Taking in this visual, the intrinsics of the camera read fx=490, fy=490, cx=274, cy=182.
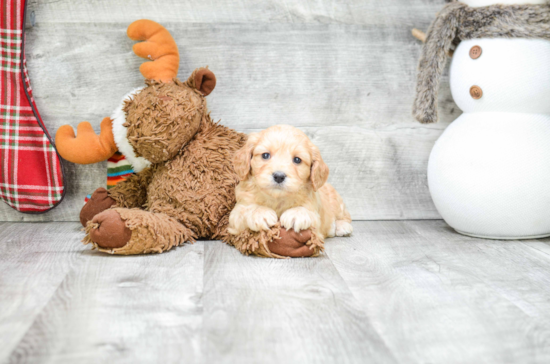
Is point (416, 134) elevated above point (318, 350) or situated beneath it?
elevated above

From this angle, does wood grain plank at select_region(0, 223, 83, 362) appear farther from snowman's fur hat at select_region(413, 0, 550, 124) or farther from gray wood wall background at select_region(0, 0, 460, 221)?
snowman's fur hat at select_region(413, 0, 550, 124)

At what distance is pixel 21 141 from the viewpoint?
66.3 inches

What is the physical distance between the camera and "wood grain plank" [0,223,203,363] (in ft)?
2.67

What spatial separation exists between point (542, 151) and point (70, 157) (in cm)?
153

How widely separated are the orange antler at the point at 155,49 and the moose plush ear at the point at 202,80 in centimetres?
8

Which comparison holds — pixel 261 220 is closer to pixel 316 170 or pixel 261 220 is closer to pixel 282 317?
pixel 316 170

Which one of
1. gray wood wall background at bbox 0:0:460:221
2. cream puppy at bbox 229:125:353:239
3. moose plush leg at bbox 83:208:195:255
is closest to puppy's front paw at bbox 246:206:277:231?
cream puppy at bbox 229:125:353:239

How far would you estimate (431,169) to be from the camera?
169 centimetres

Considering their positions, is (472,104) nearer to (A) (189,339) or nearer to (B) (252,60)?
(B) (252,60)

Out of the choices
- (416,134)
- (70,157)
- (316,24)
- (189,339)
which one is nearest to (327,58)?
(316,24)

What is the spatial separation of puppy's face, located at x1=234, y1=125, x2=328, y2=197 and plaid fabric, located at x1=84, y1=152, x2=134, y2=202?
1.78ft

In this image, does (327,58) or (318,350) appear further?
(327,58)

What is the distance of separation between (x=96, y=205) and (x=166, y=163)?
0.97 ft

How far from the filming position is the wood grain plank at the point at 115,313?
2.67 ft
